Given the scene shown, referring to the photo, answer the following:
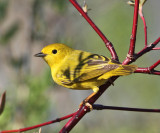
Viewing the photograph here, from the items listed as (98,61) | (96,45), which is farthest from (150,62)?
(98,61)

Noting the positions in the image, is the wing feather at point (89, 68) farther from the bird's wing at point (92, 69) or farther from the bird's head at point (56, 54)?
the bird's head at point (56, 54)

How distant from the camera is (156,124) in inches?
188

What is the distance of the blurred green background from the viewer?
12.9 ft

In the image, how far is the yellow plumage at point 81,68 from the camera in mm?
3229

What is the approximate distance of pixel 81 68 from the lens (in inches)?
143

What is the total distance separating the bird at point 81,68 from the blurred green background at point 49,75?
155 mm

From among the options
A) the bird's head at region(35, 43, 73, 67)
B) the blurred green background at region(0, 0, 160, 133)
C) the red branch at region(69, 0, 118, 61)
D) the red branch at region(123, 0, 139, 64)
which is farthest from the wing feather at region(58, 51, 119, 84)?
the red branch at region(123, 0, 139, 64)

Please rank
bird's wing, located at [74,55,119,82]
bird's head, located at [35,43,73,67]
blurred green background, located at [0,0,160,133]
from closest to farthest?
bird's wing, located at [74,55,119,82] → blurred green background, located at [0,0,160,133] → bird's head, located at [35,43,73,67]

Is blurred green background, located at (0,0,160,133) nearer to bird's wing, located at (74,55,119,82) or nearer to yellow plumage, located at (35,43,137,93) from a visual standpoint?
yellow plumage, located at (35,43,137,93)

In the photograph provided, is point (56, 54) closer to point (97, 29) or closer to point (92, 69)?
point (92, 69)

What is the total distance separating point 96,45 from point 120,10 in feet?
2.52

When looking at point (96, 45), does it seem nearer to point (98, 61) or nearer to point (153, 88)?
point (153, 88)

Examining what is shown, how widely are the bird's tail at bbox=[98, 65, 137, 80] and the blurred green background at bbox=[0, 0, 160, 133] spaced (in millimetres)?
787

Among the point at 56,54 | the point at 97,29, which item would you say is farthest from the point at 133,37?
the point at 56,54
